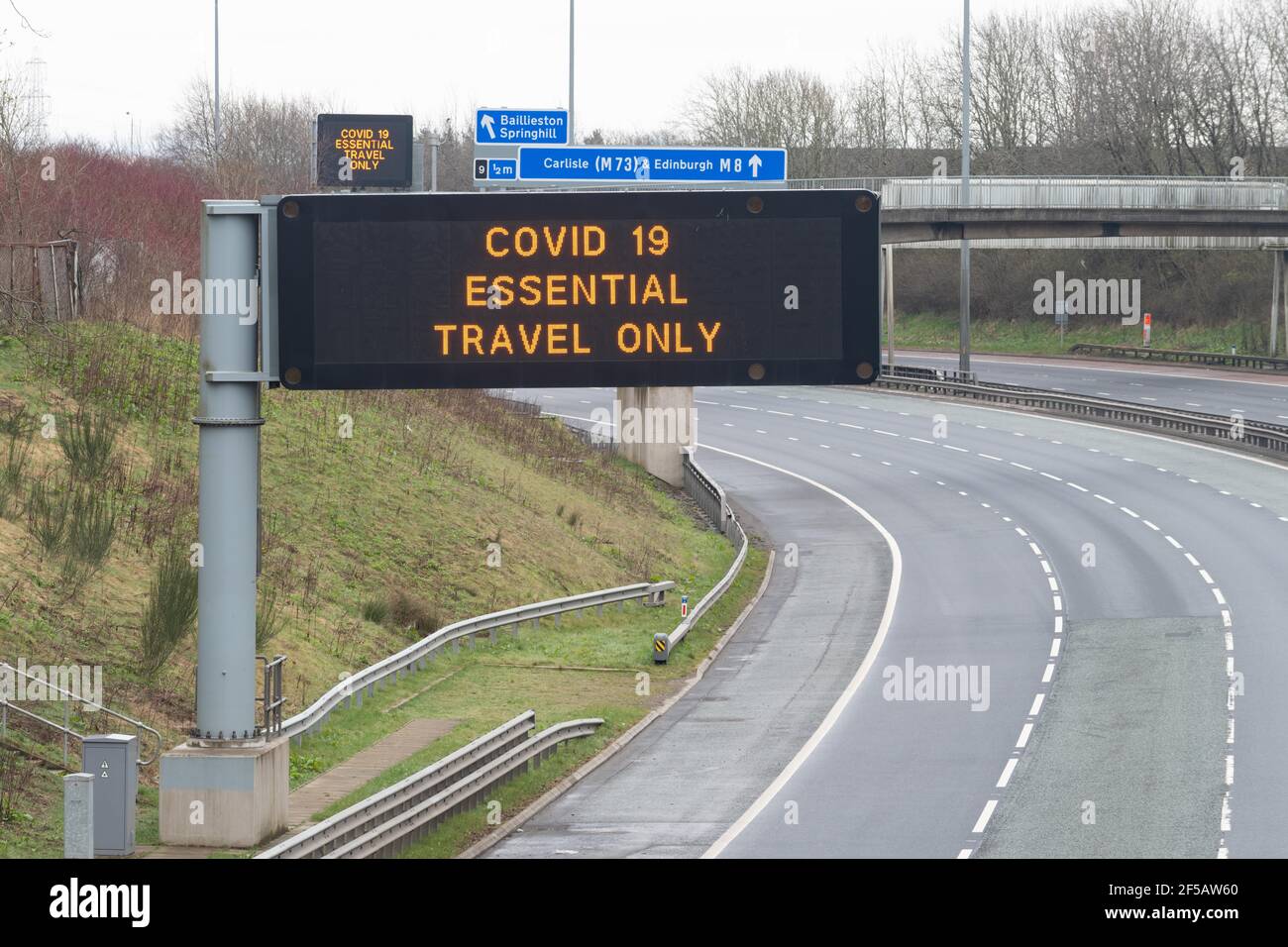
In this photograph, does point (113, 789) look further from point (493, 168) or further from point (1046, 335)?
point (1046, 335)

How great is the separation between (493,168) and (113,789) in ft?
65.8

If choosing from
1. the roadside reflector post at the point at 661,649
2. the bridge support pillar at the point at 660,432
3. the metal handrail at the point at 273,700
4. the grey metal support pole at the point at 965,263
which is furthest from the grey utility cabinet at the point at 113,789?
the grey metal support pole at the point at 965,263

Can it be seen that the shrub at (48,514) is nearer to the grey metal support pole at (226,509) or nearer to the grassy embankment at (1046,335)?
the grey metal support pole at (226,509)

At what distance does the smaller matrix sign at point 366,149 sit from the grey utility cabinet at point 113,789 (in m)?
28.2

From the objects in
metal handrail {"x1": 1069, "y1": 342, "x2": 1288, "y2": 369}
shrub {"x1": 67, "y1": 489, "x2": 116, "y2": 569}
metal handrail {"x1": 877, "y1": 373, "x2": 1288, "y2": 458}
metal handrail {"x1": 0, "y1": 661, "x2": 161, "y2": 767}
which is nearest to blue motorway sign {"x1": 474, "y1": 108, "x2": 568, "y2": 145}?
shrub {"x1": 67, "y1": 489, "x2": 116, "y2": 569}

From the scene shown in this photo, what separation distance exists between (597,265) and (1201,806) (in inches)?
439

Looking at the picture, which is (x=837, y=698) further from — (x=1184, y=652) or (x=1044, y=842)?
(x=1044, y=842)

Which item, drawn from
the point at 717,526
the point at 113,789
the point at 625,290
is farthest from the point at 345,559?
the point at 625,290

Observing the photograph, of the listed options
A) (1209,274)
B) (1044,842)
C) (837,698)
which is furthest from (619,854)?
(1209,274)

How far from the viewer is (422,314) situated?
1570cm

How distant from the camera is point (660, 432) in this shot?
53625mm

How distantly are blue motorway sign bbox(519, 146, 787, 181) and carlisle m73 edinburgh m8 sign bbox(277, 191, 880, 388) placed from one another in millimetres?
12785

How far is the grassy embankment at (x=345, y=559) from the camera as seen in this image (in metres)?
23.4

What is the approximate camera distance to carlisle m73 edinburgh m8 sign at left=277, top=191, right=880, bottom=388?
1552 cm
